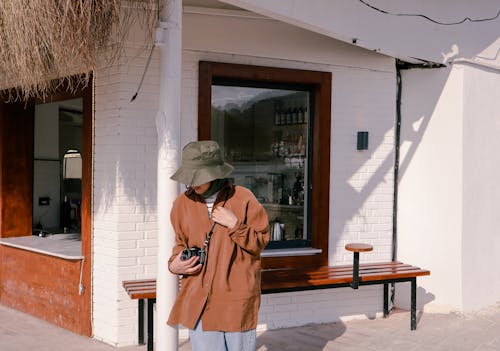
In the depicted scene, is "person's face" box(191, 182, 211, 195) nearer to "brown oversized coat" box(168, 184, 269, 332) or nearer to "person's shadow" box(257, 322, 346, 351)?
"brown oversized coat" box(168, 184, 269, 332)

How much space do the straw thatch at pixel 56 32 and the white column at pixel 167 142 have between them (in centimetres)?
25

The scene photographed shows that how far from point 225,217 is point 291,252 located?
2908 mm

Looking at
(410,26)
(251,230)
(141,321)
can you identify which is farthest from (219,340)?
(410,26)

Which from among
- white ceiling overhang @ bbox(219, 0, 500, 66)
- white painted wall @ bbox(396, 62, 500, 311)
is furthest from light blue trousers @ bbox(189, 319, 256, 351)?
white painted wall @ bbox(396, 62, 500, 311)

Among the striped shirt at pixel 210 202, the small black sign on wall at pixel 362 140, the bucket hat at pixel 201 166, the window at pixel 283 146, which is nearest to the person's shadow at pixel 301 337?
the window at pixel 283 146

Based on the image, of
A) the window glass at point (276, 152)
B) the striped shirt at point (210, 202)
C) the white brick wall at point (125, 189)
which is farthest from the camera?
the window glass at point (276, 152)

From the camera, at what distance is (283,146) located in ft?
21.2

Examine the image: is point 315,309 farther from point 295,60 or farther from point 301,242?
point 295,60

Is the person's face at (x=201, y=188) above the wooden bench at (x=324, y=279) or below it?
above

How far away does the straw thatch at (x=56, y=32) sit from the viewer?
3980mm

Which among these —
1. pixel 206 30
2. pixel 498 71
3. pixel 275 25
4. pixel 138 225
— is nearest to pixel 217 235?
pixel 138 225

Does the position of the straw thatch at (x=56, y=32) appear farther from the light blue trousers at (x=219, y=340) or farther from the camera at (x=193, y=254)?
the light blue trousers at (x=219, y=340)

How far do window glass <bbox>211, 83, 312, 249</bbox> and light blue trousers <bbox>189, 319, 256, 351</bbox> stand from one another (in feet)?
9.13

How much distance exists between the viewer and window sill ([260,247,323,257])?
602 cm
